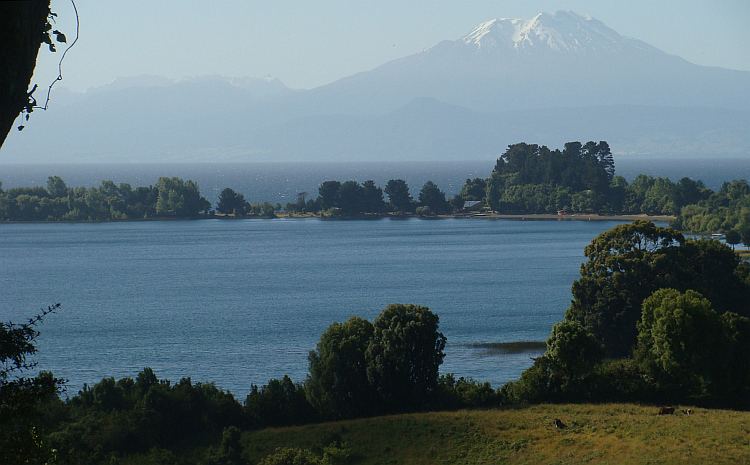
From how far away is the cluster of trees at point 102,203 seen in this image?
149000mm

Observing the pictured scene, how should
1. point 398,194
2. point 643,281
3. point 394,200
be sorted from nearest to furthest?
point 643,281, point 398,194, point 394,200

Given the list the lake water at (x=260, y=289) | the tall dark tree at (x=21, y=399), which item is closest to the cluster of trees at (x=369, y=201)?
the lake water at (x=260, y=289)

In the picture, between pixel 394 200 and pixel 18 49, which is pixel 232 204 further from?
pixel 18 49

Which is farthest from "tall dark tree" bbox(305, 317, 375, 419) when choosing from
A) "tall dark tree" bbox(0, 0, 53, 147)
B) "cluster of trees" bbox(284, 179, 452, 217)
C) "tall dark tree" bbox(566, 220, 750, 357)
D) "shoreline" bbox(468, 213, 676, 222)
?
"cluster of trees" bbox(284, 179, 452, 217)

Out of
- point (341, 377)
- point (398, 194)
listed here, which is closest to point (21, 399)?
point (341, 377)

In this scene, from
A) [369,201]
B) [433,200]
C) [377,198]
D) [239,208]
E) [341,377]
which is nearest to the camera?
[341,377]

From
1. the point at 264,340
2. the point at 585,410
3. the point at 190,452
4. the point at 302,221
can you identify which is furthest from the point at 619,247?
the point at 302,221

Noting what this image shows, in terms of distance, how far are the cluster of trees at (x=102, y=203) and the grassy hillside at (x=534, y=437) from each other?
420 feet

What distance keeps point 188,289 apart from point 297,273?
1343 cm

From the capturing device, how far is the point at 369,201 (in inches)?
6014

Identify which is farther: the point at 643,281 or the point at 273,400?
the point at 643,281

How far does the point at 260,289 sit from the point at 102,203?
90.1m

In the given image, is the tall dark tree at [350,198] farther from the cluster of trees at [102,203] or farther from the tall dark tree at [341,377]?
the tall dark tree at [341,377]

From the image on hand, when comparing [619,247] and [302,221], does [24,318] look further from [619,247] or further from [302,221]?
[302,221]
